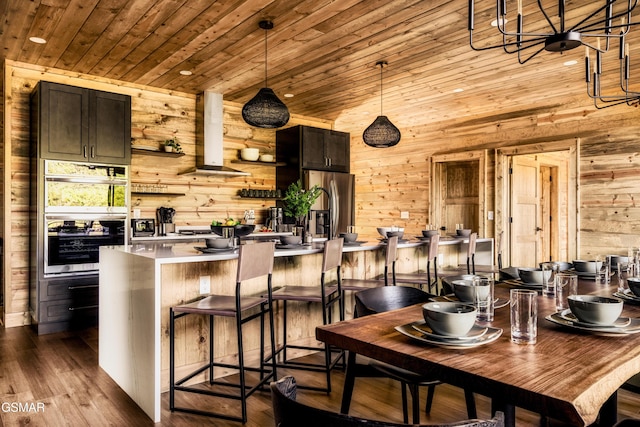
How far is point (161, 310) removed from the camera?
9.39 ft

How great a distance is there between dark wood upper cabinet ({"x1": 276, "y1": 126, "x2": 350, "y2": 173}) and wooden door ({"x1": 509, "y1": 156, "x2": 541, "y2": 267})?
8.31ft

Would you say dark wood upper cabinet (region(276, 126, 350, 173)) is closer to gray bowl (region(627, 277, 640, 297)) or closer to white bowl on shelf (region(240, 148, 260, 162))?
white bowl on shelf (region(240, 148, 260, 162))

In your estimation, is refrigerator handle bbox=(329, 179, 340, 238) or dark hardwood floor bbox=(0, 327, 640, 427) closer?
dark hardwood floor bbox=(0, 327, 640, 427)

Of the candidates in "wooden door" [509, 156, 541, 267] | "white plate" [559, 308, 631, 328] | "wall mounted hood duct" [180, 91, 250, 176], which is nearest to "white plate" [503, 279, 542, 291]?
"white plate" [559, 308, 631, 328]

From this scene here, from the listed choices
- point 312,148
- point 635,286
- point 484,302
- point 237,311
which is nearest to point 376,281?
point 237,311

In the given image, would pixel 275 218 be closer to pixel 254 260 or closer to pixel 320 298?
pixel 320 298

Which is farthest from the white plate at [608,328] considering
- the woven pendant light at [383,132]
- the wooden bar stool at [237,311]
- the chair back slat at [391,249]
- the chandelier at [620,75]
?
the woven pendant light at [383,132]

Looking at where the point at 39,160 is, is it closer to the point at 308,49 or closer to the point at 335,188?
the point at 308,49

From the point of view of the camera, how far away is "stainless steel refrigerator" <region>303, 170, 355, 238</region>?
6555mm

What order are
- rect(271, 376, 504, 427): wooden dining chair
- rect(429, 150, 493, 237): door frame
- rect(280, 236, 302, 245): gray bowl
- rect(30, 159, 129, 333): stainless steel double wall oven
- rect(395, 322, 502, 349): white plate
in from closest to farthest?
rect(271, 376, 504, 427): wooden dining chair
rect(395, 322, 502, 349): white plate
rect(280, 236, 302, 245): gray bowl
rect(30, 159, 129, 333): stainless steel double wall oven
rect(429, 150, 493, 237): door frame

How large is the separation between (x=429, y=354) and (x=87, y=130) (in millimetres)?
4500

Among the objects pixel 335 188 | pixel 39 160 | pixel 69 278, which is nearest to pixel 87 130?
pixel 39 160

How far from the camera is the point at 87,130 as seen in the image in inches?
181

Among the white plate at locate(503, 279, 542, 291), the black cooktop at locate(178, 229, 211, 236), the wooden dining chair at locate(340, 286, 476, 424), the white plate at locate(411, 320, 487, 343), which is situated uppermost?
the black cooktop at locate(178, 229, 211, 236)
